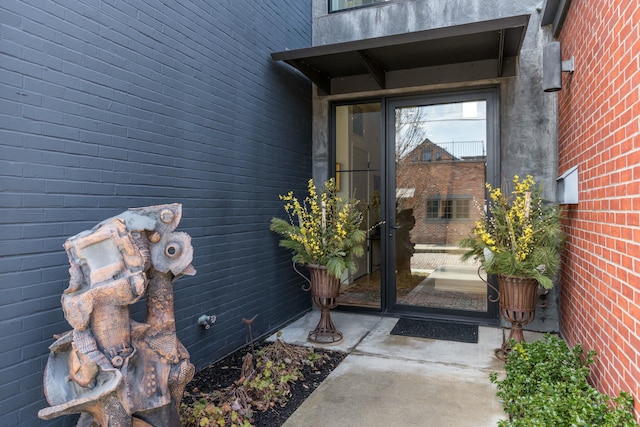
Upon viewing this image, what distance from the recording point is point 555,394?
2035 mm

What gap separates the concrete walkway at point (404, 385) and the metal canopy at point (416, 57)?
9.08 ft

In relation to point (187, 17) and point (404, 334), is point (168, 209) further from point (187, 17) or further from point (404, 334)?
point (404, 334)

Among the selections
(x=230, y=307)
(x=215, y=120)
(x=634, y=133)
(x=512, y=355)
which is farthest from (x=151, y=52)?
(x=512, y=355)

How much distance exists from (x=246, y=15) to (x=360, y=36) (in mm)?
1552

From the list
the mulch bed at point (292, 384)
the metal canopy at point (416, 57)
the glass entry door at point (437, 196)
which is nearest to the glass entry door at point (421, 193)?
the glass entry door at point (437, 196)

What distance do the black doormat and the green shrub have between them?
1.13 metres

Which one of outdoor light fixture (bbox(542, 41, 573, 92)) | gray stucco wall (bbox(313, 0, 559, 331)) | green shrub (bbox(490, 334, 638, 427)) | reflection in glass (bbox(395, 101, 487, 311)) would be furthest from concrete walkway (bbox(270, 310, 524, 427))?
outdoor light fixture (bbox(542, 41, 573, 92))

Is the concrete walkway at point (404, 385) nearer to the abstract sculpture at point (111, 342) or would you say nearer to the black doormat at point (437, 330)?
the black doormat at point (437, 330)

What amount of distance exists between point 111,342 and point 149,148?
4.59 feet

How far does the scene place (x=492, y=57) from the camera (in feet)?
14.0

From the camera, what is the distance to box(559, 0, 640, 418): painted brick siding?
174 centimetres

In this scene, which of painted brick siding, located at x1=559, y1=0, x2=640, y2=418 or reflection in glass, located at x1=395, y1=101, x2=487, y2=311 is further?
reflection in glass, located at x1=395, y1=101, x2=487, y2=311

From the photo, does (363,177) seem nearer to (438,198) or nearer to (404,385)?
(438,198)

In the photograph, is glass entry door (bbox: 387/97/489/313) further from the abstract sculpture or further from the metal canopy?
the abstract sculpture
